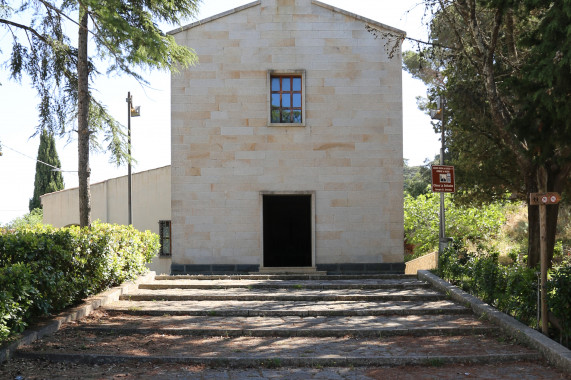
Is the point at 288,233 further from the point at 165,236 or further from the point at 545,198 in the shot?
the point at 545,198

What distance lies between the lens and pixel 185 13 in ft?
38.1

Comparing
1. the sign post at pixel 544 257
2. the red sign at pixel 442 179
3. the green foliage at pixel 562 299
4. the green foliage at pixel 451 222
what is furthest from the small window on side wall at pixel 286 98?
the green foliage at pixel 451 222

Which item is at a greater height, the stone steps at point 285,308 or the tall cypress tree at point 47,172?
the tall cypress tree at point 47,172

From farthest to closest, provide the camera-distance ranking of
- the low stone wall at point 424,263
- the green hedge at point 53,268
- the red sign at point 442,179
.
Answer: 1. the low stone wall at point 424,263
2. the red sign at point 442,179
3. the green hedge at point 53,268

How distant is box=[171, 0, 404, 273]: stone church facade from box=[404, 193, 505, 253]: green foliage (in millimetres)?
10561

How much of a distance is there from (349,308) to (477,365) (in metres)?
3.26

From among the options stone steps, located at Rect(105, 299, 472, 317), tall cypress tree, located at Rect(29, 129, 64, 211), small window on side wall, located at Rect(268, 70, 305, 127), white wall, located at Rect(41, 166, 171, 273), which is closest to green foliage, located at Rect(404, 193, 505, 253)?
white wall, located at Rect(41, 166, 171, 273)

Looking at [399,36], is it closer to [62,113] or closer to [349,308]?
[349,308]

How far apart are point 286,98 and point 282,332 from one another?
25.9 feet

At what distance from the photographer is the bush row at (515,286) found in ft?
24.0

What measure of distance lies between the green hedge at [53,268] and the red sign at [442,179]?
285 inches

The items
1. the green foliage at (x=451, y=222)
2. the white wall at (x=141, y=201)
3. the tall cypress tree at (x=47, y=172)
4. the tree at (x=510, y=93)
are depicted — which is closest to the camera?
the tree at (x=510, y=93)

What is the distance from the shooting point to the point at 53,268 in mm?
8172

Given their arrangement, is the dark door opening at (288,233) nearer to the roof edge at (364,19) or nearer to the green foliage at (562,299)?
the roof edge at (364,19)
